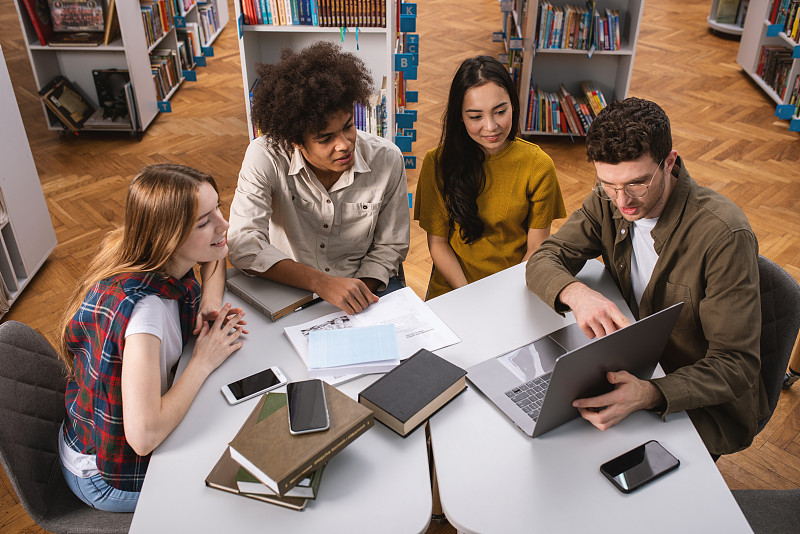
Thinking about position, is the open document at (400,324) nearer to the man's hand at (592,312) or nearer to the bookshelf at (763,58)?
the man's hand at (592,312)

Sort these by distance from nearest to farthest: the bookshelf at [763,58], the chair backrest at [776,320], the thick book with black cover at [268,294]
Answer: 1. the chair backrest at [776,320]
2. the thick book with black cover at [268,294]
3. the bookshelf at [763,58]

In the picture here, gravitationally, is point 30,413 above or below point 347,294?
below

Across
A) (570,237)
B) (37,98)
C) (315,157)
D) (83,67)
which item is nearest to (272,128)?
(315,157)

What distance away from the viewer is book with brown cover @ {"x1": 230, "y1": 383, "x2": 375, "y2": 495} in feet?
3.87

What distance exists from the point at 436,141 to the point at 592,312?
9.55ft

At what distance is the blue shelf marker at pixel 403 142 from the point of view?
3455 mm

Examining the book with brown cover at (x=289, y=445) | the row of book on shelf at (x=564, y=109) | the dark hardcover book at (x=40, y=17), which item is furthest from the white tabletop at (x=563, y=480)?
the dark hardcover book at (x=40, y=17)

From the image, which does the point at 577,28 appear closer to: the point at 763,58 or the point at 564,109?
the point at 564,109

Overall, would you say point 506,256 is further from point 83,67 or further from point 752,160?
point 83,67

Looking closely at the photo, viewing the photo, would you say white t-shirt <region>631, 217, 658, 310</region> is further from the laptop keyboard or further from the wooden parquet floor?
the wooden parquet floor

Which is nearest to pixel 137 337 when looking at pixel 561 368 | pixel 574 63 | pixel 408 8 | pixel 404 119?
pixel 561 368

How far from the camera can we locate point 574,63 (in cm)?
434

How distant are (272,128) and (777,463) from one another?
1945 mm

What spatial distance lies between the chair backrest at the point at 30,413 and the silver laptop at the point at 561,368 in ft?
3.17
